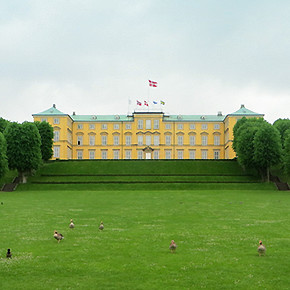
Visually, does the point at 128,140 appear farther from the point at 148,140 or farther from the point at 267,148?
the point at 267,148

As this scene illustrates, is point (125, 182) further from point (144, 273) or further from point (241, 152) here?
point (144, 273)

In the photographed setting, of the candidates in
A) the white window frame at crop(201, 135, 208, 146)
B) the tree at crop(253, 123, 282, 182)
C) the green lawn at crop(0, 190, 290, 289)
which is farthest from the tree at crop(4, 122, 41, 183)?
the white window frame at crop(201, 135, 208, 146)

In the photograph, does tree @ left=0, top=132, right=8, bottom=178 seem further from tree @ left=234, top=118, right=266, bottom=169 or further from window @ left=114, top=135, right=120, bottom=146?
window @ left=114, top=135, right=120, bottom=146

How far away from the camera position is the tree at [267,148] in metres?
65.7

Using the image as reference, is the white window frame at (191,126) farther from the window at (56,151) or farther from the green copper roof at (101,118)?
the window at (56,151)

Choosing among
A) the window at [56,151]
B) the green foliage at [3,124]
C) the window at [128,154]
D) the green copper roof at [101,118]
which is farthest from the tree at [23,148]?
the window at [128,154]

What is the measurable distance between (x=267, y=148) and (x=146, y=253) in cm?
5326

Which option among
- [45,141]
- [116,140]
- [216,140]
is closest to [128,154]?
[116,140]

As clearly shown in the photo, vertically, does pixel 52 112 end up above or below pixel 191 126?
above

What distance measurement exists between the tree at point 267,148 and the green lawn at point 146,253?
38098 mm

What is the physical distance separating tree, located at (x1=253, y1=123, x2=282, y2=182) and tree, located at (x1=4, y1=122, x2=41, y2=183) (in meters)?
37.7

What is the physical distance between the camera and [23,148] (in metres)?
70.1

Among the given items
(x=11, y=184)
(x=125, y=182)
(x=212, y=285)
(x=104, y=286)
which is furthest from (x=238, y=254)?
(x=11, y=184)

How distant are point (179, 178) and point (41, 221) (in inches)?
1761
